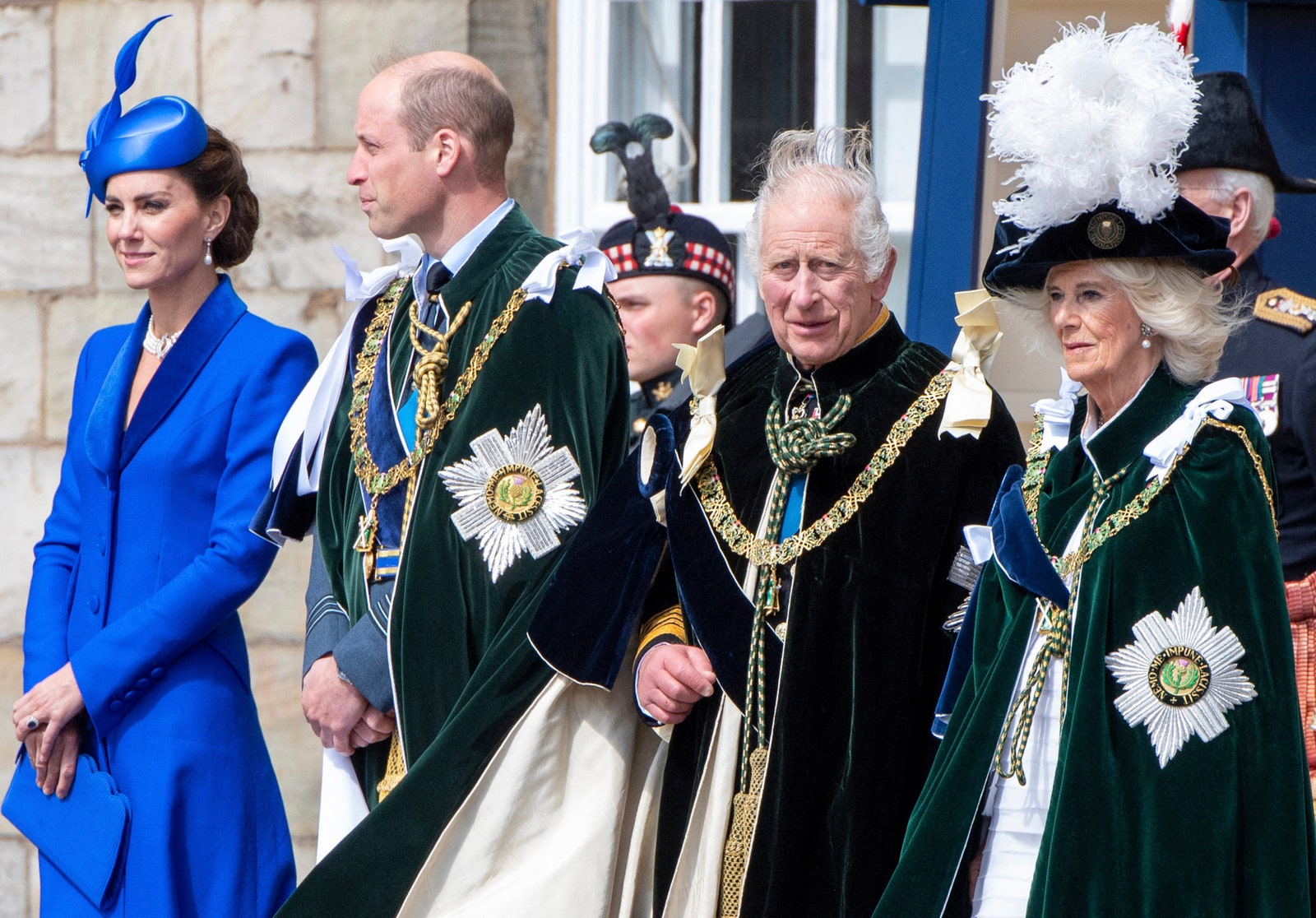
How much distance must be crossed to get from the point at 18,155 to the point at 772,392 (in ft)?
11.3

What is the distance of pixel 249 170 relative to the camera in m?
5.52

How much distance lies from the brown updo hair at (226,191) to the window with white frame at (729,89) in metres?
1.65

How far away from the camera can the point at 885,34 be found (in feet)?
17.9

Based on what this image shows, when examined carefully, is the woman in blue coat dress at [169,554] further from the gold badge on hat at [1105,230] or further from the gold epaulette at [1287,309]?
the gold epaulette at [1287,309]

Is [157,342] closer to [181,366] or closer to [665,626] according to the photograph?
[181,366]

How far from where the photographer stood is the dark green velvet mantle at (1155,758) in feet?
8.14

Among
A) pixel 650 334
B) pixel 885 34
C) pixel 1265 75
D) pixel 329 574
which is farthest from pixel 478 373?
pixel 885 34

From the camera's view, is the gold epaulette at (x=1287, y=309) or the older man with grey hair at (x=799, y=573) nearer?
the older man with grey hair at (x=799, y=573)

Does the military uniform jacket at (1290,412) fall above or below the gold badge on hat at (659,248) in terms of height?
below

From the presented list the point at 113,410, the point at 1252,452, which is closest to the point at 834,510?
the point at 1252,452

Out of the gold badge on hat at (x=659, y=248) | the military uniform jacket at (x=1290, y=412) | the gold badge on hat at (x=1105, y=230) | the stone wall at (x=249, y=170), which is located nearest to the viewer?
the gold badge on hat at (x=1105, y=230)

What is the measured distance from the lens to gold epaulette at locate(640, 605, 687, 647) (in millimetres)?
3156

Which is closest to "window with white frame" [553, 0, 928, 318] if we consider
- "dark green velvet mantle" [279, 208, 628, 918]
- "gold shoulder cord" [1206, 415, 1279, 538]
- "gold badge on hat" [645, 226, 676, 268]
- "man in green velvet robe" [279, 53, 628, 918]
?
"gold badge on hat" [645, 226, 676, 268]

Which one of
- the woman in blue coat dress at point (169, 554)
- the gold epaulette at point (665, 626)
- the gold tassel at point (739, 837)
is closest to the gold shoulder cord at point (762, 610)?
the gold tassel at point (739, 837)
